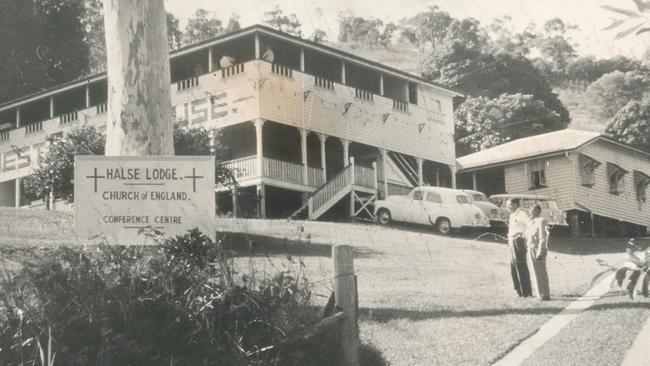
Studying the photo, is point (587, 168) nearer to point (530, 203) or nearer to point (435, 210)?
point (435, 210)

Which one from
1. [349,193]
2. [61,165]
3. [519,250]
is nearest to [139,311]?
[519,250]

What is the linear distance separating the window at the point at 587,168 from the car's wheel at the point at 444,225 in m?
1.86

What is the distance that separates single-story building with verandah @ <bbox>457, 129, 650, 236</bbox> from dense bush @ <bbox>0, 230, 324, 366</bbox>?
4.48m

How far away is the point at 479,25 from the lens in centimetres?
776

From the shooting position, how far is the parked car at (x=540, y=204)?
9087 millimetres

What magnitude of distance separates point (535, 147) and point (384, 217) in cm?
301

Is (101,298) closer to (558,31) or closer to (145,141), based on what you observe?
(145,141)

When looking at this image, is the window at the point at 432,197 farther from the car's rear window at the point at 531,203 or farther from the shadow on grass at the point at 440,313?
the shadow on grass at the point at 440,313

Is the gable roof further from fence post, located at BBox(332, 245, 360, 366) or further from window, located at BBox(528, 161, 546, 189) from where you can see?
fence post, located at BBox(332, 245, 360, 366)

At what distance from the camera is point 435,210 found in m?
10.9

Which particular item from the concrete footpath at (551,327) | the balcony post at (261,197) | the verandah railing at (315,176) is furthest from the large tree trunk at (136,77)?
the verandah railing at (315,176)

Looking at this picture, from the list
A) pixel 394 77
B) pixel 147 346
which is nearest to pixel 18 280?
pixel 147 346

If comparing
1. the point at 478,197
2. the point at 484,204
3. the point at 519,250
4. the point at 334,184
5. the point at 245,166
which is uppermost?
the point at 245,166

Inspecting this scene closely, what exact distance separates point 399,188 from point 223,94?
4.62 meters
